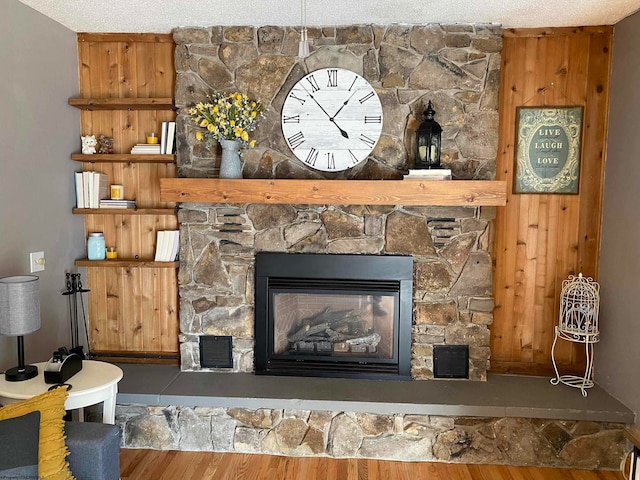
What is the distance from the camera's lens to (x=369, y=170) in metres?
3.12

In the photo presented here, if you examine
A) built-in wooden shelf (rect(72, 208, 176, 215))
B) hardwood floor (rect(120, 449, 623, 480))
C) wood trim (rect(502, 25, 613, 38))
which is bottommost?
hardwood floor (rect(120, 449, 623, 480))

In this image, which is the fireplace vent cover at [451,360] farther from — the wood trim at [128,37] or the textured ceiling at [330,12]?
the wood trim at [128,37]

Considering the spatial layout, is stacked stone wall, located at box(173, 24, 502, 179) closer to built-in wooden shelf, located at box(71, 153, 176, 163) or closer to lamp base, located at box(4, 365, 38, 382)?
built-in wooden shelf, located at box(71, 153, 176, 163)

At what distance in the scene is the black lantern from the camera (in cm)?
297

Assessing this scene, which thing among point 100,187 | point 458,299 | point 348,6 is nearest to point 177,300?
point 100,187

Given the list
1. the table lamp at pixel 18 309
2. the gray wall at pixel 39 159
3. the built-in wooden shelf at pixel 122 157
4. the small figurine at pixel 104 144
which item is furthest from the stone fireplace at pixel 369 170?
the table lamp at pixel 18 309

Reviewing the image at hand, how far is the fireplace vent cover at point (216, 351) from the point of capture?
325cm

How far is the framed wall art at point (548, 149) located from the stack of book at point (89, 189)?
292 cm

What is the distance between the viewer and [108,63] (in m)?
3.33

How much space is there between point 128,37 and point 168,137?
755 mm

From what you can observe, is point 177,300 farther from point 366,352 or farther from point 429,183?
point 429,183

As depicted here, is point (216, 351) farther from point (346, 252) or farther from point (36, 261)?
point (36, 261)

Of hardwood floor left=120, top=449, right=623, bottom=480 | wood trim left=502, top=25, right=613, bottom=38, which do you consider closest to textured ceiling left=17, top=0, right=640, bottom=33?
wood trim left=502, top=25, right=613, bottom=38

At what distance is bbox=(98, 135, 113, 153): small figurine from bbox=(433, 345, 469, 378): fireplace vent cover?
2.68 m
